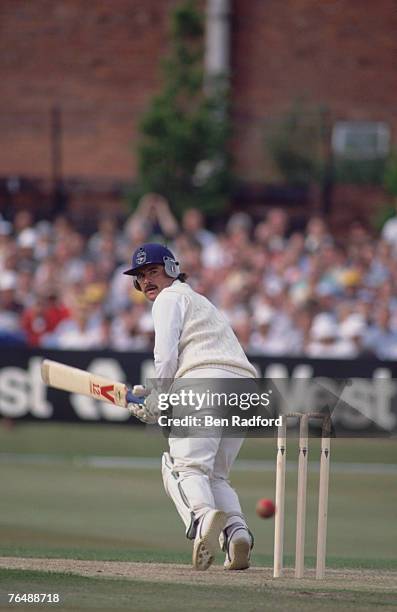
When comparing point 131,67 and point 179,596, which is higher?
point 131,67

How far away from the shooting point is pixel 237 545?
288 inches

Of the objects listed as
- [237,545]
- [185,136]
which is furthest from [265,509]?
[185,136]

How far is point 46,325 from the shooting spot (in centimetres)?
1609

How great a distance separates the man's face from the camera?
7539mm

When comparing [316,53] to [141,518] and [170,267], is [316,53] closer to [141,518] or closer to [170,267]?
[141,518]

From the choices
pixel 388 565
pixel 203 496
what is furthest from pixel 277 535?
pixel 388 565

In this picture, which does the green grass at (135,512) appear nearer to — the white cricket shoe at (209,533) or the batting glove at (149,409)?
the batting glove at (149,409)

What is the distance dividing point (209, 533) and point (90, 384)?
1216 mm

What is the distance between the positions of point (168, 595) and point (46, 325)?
9.87 m

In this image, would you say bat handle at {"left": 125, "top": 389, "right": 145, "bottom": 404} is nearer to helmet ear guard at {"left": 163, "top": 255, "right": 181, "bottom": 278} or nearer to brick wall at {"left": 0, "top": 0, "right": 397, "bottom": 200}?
helmet ear guard at {"left": 163, "top": 255, "right": 181, "bottom": 278}

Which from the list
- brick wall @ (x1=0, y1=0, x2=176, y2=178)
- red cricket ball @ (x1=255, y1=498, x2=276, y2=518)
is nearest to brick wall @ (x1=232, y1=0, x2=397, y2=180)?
brick wall @ (x1=0, y1=0, x2=176, y2=178)

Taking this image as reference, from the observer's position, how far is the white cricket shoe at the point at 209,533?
6.92 metres

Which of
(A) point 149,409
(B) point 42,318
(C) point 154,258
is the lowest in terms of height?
(B) point 42,318

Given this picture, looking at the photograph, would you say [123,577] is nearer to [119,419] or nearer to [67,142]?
[119,419]
